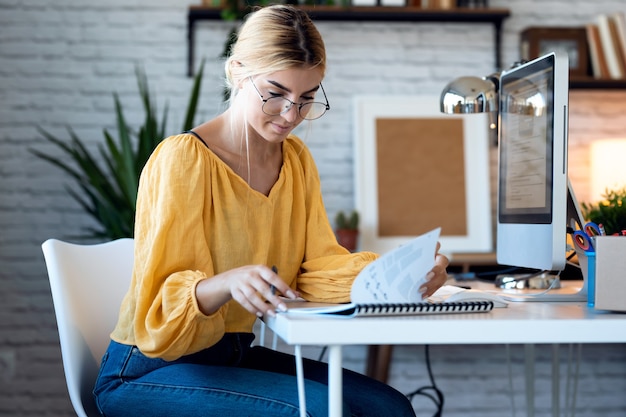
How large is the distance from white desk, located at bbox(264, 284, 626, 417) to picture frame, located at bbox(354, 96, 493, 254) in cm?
213

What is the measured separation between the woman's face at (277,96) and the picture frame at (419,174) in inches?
70.0

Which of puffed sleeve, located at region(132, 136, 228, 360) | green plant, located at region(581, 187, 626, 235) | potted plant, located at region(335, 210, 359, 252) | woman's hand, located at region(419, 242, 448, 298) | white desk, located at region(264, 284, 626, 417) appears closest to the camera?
white desk, located at region(264, 284, 626, 417)

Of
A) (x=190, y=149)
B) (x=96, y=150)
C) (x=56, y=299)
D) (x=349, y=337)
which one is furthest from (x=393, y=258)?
(x=96, y=150)

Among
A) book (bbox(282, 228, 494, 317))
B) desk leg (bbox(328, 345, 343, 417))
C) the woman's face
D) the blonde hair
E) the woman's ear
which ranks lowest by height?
desk leg (bbox(328, 345, 343, 417))


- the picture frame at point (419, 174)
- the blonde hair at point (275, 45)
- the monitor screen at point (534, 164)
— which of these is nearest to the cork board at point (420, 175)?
the picture frame at point (419, 174)

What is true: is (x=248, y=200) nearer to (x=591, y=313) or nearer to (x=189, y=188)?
(x=189, y=188)

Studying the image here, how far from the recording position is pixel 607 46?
10.9ft

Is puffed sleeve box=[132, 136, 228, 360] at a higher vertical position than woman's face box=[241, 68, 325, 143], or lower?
lower

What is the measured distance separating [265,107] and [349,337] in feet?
1.87

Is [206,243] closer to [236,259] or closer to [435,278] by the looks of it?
[236,259]

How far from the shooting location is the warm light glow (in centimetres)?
320

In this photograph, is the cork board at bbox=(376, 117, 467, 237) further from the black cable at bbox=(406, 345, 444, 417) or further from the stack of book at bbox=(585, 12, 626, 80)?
the stack of book at bbox=(585, 12, 626, 80)

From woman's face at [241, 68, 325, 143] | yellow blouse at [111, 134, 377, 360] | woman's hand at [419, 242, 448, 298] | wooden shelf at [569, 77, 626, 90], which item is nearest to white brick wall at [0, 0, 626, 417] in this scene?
wooden shelf at [569, 77, 626, 90]

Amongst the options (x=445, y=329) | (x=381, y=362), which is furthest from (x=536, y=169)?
(x=381, y=362)
